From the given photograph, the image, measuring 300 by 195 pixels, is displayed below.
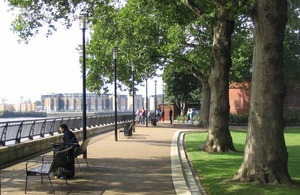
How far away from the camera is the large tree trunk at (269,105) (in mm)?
10008

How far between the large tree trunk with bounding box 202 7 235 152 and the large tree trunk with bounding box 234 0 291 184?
674 cm

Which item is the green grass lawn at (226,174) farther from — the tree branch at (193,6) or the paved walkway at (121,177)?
the tree branch at (193,6)

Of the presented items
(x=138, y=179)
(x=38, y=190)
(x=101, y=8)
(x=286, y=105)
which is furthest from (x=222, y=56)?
(x=286, y=105)

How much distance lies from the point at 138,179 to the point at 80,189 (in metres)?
1.86

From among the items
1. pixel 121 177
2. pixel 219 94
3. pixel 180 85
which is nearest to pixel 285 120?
pixel 180 85

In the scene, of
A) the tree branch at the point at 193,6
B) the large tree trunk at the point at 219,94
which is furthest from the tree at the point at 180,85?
the tree branch at the point at 193,6

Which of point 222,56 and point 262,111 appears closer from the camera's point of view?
point 262,111

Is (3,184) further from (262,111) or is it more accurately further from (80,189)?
(262,111)

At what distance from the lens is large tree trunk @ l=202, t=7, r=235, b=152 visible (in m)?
17.0

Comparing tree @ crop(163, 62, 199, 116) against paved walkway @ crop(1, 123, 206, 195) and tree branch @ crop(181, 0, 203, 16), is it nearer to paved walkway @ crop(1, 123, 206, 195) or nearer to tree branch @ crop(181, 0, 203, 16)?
tree branch @ crop(181, 0, 203, 16)

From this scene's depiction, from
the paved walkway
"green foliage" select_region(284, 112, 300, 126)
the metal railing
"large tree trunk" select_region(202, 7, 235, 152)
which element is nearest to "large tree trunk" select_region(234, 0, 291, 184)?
the paved walkway

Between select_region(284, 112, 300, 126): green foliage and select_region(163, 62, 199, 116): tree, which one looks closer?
select_region(284, 112, 300, 126): green foliage

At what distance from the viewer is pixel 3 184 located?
9953 mm

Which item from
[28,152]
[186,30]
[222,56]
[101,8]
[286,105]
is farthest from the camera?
[286,105]
